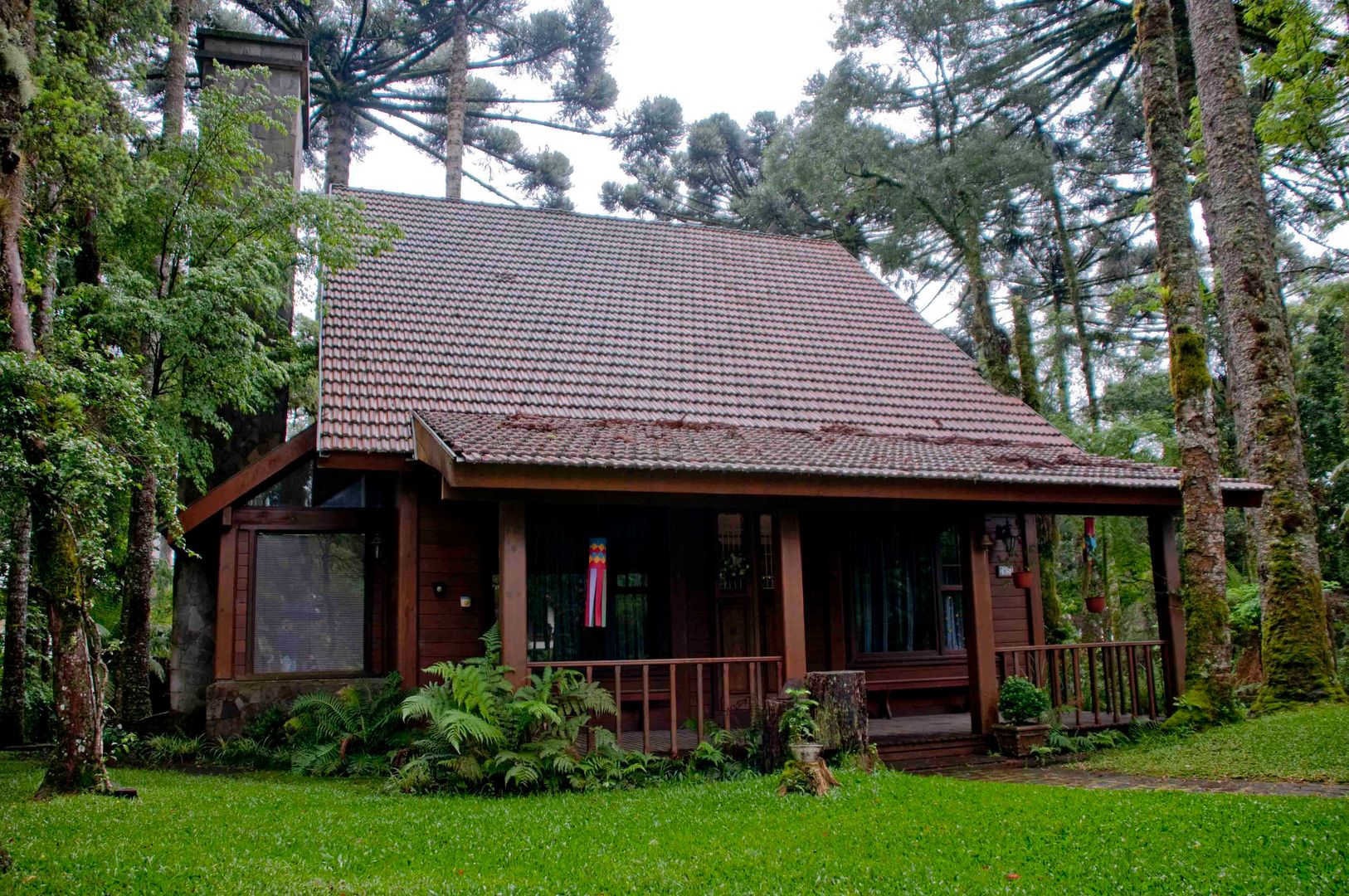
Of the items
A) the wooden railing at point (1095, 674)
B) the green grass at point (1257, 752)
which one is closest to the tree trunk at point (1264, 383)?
the green grass at point (1257, 752)

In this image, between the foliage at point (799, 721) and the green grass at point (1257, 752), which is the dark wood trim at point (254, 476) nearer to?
the foliage at point (799, 721)

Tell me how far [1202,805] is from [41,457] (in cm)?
753

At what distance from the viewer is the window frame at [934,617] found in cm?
1101

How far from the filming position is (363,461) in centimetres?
897

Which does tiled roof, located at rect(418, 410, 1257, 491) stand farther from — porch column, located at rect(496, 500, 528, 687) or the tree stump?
the tree stump

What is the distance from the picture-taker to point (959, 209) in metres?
19.0

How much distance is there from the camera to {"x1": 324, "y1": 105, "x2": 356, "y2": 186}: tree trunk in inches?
806

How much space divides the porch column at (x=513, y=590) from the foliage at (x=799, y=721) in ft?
6.84

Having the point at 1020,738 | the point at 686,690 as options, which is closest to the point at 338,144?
the point at 686,690

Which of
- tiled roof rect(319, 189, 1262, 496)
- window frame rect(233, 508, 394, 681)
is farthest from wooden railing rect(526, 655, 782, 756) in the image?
window frame rect(233, 508, 394, 681)

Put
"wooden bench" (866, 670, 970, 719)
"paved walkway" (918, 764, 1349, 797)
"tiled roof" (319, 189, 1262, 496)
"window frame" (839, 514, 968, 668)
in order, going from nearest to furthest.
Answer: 1. "paved walkway" (918, 764, 1349, 797)
2. "tiled roof" (319, 189, 1262, 496)
3. "wooden bench" (866, 670, 970, 719)
4. "window frame" (839, 514, 968, 668)

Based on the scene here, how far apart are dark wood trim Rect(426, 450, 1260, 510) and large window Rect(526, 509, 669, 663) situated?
199 cm

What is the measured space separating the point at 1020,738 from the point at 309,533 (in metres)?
7.38

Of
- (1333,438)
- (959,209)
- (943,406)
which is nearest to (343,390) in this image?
(943,406)
